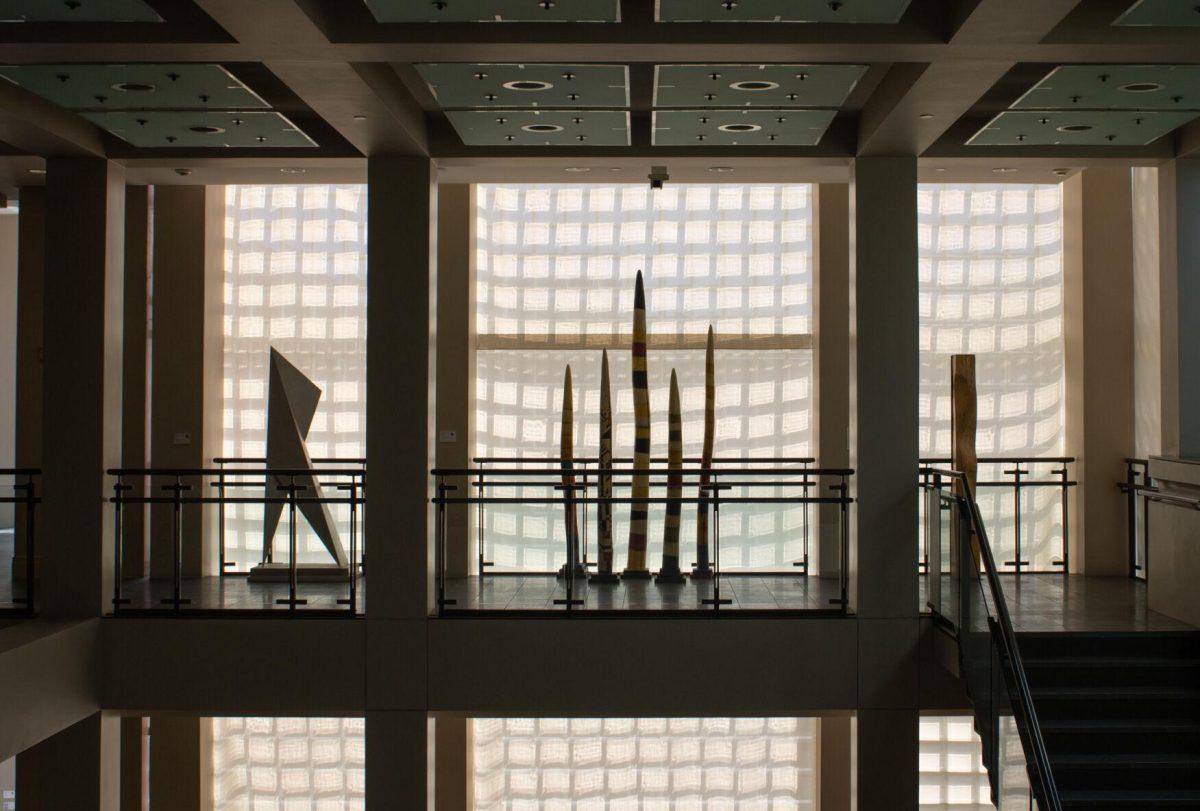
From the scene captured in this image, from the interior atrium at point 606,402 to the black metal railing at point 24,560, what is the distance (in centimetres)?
8

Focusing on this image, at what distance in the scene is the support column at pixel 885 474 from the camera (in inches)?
335

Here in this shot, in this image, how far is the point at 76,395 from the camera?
8.88m

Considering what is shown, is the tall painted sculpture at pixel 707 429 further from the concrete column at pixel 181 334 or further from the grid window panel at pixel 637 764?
the concrete column at pixel 181 334

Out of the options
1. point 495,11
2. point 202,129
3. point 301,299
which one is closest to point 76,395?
point 202,129

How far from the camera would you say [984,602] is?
23.6 ft

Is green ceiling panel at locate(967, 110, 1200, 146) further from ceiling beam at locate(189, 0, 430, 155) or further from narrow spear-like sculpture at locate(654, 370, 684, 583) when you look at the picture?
ceiling beam at locate(189, 0, 430, 155)

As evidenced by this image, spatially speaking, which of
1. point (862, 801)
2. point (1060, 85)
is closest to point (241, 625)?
point (862, 801)

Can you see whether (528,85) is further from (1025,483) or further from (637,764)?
(637,764)

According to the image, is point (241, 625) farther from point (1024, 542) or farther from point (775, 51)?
point (1024, 542)

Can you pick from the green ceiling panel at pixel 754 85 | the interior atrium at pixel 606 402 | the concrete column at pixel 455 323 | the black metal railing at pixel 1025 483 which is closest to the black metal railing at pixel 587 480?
the interior atrium at pixel 606 402

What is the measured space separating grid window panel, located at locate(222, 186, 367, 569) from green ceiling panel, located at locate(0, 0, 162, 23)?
5905mm

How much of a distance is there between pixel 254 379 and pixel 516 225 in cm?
345

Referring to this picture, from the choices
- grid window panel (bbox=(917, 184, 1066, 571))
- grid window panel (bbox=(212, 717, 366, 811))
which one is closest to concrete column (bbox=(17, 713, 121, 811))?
grid window panel (bbox=(212, 717, 366, 811))

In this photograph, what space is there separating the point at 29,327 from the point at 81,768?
4678 mm
